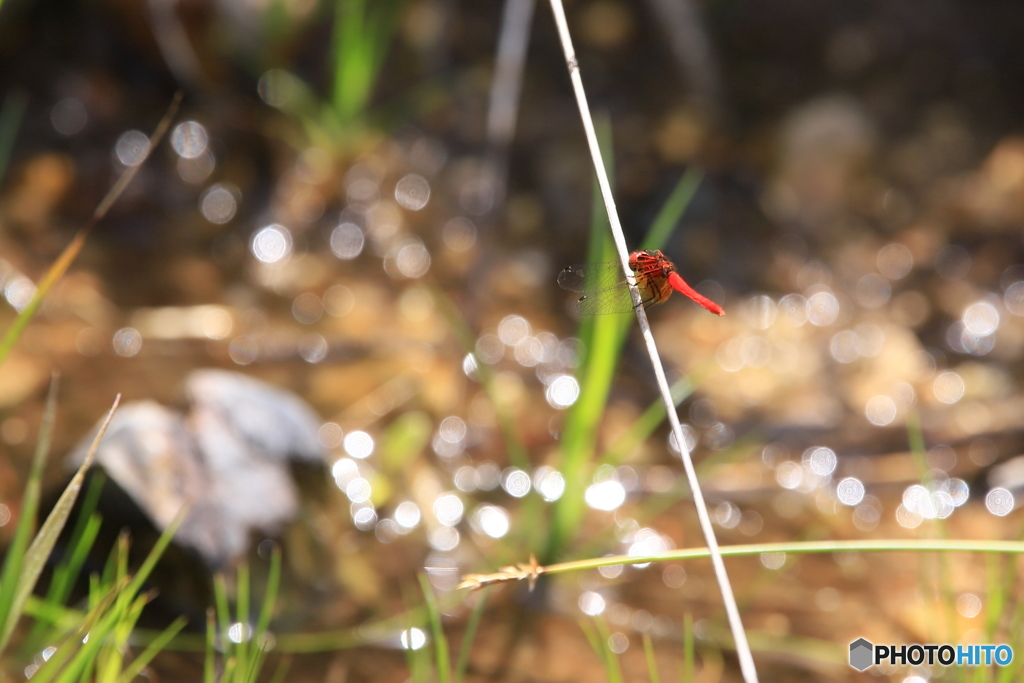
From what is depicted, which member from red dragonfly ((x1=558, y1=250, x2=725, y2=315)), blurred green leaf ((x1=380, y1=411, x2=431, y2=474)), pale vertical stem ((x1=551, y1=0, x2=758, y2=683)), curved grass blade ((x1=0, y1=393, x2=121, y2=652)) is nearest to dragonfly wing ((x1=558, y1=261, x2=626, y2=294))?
red dragonfly ((x1=558, y1=250, x2=725, y2=315))

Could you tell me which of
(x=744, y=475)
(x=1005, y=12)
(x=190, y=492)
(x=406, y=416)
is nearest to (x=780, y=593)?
(x=744, y=475)

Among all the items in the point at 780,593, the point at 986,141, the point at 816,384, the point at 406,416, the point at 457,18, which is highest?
the point at 457,18

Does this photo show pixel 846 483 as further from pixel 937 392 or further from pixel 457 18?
pixel 457 18

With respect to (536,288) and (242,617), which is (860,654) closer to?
(242,617)

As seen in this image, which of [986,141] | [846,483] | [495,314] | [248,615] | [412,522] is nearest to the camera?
[248,615]

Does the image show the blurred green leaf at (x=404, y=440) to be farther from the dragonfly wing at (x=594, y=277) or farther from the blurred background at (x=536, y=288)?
the dragonfly wing at (x=594, y=277)

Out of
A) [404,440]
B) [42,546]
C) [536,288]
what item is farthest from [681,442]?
[536,288]
